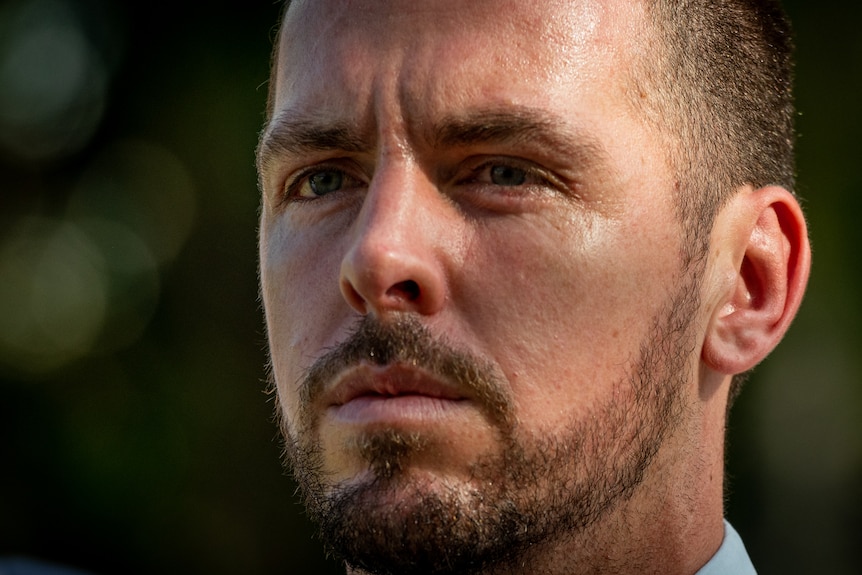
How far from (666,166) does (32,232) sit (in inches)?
292

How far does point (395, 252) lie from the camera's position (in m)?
2.47

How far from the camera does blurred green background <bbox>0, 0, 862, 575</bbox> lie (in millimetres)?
8414

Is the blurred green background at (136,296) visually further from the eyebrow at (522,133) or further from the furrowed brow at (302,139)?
the eyebrow at (522,133)

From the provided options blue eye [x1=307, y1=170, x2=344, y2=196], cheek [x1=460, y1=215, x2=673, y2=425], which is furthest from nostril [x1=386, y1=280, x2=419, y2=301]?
blue eye [x1=307, y1=170, x2=344, y2=196]

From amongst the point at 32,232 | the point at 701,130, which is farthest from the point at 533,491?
the point at 32,232

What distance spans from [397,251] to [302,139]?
533mm

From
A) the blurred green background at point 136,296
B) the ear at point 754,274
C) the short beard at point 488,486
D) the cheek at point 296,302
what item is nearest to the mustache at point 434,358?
the short beard at point 488,486

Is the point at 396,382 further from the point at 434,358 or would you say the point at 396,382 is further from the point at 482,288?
the point at 482,288

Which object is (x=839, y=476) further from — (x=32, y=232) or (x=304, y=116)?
(x=32, y=232)

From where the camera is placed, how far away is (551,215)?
2.60m

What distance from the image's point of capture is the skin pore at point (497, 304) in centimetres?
247

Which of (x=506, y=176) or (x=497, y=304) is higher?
(x=506, y=176)

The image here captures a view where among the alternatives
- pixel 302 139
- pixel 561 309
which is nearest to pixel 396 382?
pixel 561 309

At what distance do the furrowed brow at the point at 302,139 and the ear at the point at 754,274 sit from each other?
35.6 inches
